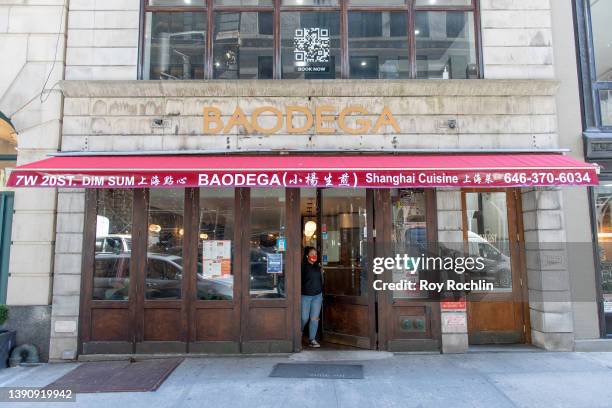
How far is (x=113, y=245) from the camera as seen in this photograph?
7328 millimetres

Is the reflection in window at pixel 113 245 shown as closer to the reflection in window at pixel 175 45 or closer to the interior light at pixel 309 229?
the reflection in window at pixel 175 45

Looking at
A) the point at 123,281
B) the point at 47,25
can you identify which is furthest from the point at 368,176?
the point at 47,25

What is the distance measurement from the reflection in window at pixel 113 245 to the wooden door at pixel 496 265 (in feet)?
19.8

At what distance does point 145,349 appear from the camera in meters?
7.08

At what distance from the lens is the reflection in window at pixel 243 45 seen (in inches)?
310

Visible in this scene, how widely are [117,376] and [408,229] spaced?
17.0ft

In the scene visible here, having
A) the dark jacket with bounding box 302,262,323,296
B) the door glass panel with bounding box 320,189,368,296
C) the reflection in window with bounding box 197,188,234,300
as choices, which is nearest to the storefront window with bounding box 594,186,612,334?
the door glass panel with bounding box 320,189,368,296

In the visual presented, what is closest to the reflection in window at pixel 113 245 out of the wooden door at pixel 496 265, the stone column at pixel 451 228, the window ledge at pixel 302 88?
the window ledge at pixel 302 88

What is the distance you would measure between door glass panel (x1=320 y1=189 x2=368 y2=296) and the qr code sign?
249 centimetres

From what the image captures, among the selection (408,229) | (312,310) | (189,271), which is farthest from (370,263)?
(189,271)

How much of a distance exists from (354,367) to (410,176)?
3025 mm

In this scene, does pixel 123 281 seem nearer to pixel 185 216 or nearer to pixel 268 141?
pixel 185 216

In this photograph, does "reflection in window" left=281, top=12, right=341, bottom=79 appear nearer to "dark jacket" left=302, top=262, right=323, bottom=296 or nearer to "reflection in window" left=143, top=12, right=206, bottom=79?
"reflection in window" left=143, top=12, right=206, bottom=79

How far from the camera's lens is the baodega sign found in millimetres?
7445
